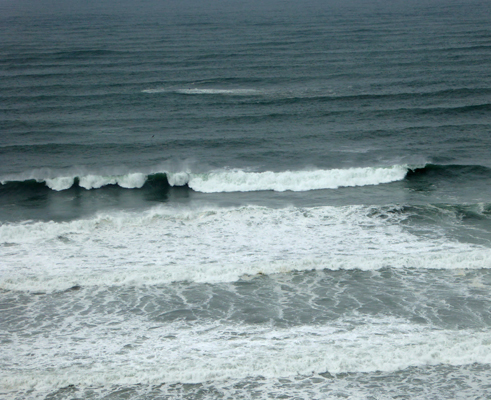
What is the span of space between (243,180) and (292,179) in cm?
213

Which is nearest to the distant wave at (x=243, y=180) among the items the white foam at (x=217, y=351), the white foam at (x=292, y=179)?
the white foam at (x=292, y=179)

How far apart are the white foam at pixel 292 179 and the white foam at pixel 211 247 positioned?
8.45 ft

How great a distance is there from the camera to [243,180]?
25.4 m

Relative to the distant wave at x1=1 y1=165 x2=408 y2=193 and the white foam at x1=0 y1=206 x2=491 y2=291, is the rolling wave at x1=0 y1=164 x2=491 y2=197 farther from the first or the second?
the white foam at x1=0 y1=206 x2=491 y2=291

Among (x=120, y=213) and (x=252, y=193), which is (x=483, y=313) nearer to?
(x=252, y=193)

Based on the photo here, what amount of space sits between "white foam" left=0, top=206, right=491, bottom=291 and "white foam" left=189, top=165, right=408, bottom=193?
2575mm

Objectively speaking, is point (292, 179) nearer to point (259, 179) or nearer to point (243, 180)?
point (259, 179)

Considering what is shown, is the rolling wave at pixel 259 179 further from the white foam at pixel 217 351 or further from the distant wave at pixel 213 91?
the distant wave at pixel 213 91

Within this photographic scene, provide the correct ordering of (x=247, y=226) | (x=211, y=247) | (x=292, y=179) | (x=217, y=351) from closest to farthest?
(x=217, y=351)
(x=211, y=247)
(x=247, y=226)
(x=292, y=179)

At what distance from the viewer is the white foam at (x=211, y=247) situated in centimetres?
1808

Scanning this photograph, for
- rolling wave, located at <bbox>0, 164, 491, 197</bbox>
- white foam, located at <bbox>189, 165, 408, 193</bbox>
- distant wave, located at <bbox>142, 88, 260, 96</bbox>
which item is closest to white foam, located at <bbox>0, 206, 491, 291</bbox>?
white foam, located at <bbox>189, 165, 408, 193</bbox>

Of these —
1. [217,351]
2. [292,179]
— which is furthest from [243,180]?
[217,351]

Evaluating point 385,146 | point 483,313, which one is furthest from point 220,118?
point 483,313

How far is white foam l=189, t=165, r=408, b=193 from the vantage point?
25.1 m
